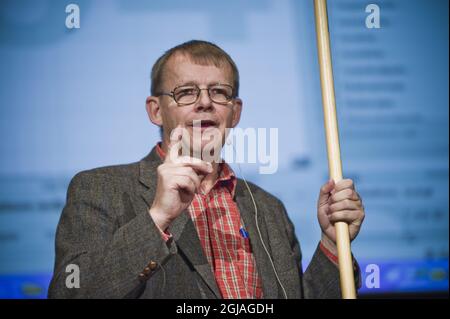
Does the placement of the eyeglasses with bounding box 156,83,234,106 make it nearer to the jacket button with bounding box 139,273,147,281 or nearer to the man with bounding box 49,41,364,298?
the man with bounding box 49,41,364,298

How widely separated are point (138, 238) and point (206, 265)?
220 mm

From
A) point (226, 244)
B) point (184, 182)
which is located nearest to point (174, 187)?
point (184, 182)

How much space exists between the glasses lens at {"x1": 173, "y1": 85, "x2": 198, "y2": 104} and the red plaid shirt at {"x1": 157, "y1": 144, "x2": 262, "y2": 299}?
0.28m

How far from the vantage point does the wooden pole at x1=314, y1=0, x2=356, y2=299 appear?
50.3 inches

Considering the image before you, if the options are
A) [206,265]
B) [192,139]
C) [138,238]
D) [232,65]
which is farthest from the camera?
[232,65]

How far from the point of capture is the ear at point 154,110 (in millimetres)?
1691

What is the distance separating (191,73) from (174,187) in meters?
0.46

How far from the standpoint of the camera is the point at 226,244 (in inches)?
58.9

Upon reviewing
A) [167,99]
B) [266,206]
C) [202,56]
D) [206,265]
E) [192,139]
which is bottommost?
[206,265]

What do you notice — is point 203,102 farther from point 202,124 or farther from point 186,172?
point 186,172

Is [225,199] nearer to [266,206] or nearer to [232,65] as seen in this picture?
[266,206]

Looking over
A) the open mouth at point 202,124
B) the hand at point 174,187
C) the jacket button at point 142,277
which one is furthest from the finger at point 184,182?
the open mouth at point 202,124

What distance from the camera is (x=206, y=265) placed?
140cm
